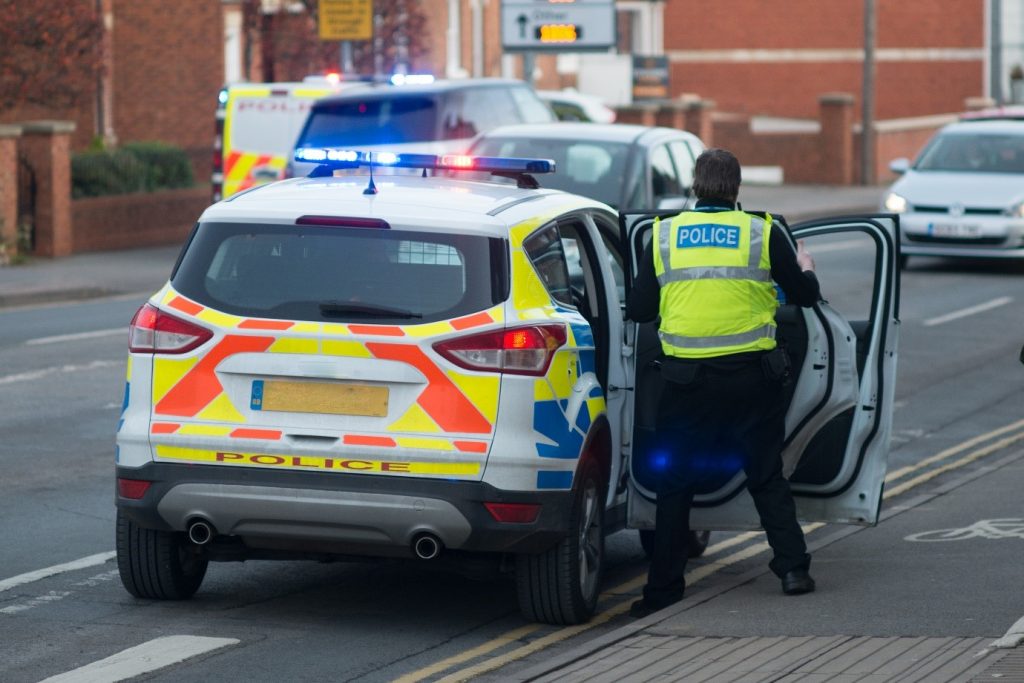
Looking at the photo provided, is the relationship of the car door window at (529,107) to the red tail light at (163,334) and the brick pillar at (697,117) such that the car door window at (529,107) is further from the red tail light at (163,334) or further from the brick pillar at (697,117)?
the brick pillar at (697,117)

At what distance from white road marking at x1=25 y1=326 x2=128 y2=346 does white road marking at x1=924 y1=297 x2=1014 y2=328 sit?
7318mm

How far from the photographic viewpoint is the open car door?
7883mm

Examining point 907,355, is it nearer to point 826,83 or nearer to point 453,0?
point 453,0

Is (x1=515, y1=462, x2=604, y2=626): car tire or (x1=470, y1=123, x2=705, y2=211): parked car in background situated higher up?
(x1=470, y1=123, x2=705, y2=211): parked car in background

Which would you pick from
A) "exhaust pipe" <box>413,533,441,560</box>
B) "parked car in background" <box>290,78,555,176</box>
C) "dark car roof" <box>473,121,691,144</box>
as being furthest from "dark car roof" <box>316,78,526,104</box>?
"exhaust pipe" <box>413,533,441,560</box>

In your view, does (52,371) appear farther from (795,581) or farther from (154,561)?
(795,581)

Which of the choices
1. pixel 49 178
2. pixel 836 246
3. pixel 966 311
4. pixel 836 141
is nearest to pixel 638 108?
pixel 836 141

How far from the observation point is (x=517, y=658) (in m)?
6.99

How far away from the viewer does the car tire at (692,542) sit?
28.8 ft

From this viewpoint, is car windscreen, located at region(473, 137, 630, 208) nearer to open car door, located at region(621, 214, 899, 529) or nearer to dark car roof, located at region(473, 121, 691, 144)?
dark car roof, located at region(473, 121, 691, 144)

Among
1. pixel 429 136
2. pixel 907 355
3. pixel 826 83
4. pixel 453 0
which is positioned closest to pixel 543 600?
pixel 907 355

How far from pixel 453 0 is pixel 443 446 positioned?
127ft

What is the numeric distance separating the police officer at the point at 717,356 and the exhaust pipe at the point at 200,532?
167 centimetres

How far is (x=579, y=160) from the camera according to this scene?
15812 millimetres
